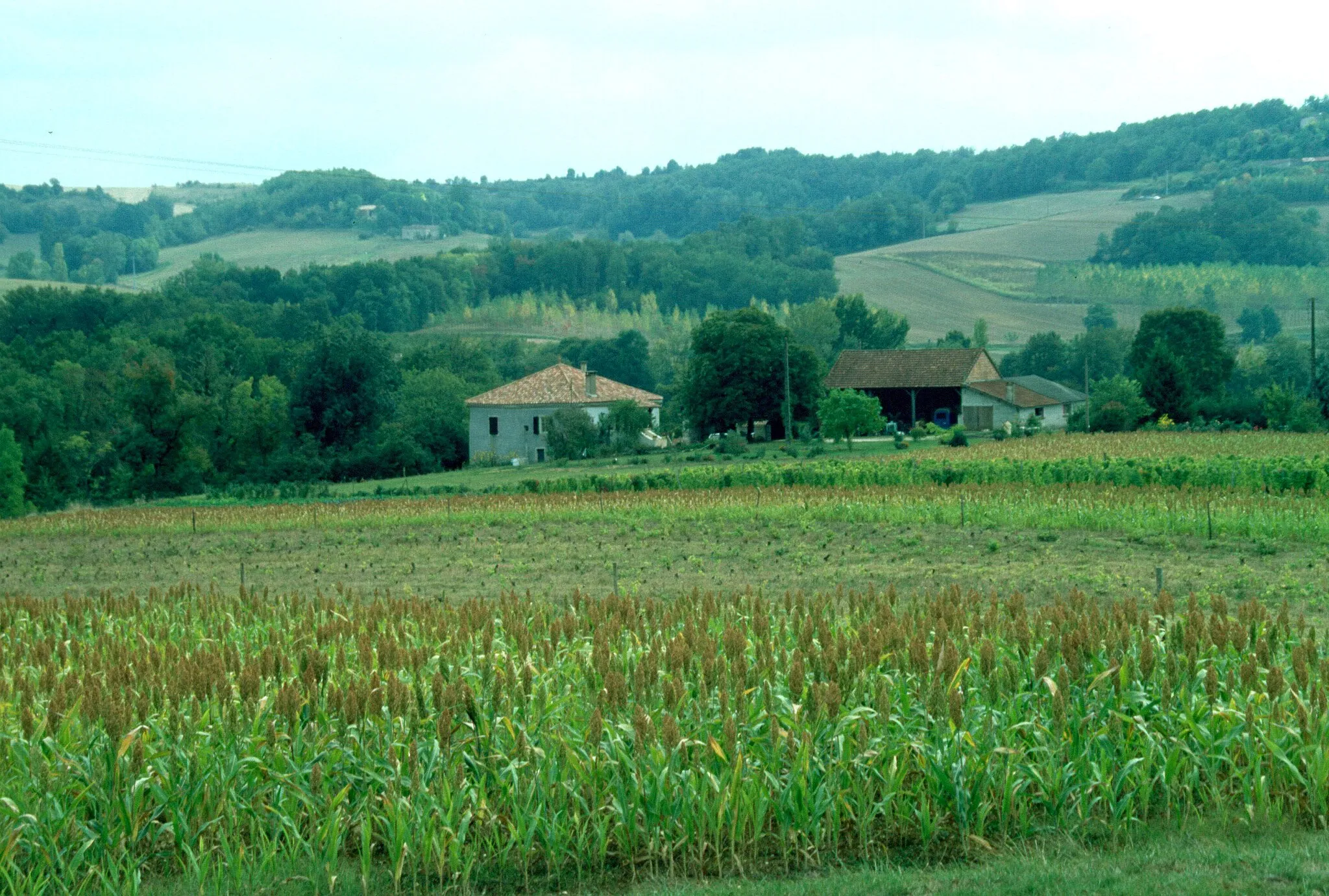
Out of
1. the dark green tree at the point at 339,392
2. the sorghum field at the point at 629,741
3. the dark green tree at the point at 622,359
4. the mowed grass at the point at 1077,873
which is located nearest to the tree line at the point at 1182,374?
the dark green tree at the point at 622,359

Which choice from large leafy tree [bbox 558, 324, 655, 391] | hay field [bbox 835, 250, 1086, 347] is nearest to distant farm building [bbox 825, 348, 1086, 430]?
large leafy tree [bbox 558, 324, 655, 391]

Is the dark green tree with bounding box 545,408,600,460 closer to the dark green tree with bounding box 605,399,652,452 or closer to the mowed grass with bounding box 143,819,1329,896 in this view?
the dark green tree with bounding box 605,399,652,452

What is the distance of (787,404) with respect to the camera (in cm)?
7175

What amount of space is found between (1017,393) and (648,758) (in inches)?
3229

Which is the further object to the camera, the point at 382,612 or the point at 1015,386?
the point at 1015,386

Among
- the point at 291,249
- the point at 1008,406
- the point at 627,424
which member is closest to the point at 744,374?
the point at 627,424

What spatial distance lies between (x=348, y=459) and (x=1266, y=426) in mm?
50156

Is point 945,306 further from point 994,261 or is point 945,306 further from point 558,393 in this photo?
point 558,393

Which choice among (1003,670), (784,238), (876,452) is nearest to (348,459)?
(876,452)

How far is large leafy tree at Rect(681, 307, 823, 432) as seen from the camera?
75750 millimetres

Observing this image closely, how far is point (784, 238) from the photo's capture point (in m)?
168

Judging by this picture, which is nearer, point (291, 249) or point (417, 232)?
point (291, 249)

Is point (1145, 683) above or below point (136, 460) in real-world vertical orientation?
above

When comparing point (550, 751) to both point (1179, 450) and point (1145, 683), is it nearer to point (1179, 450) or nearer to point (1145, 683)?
point (1145, 683)
